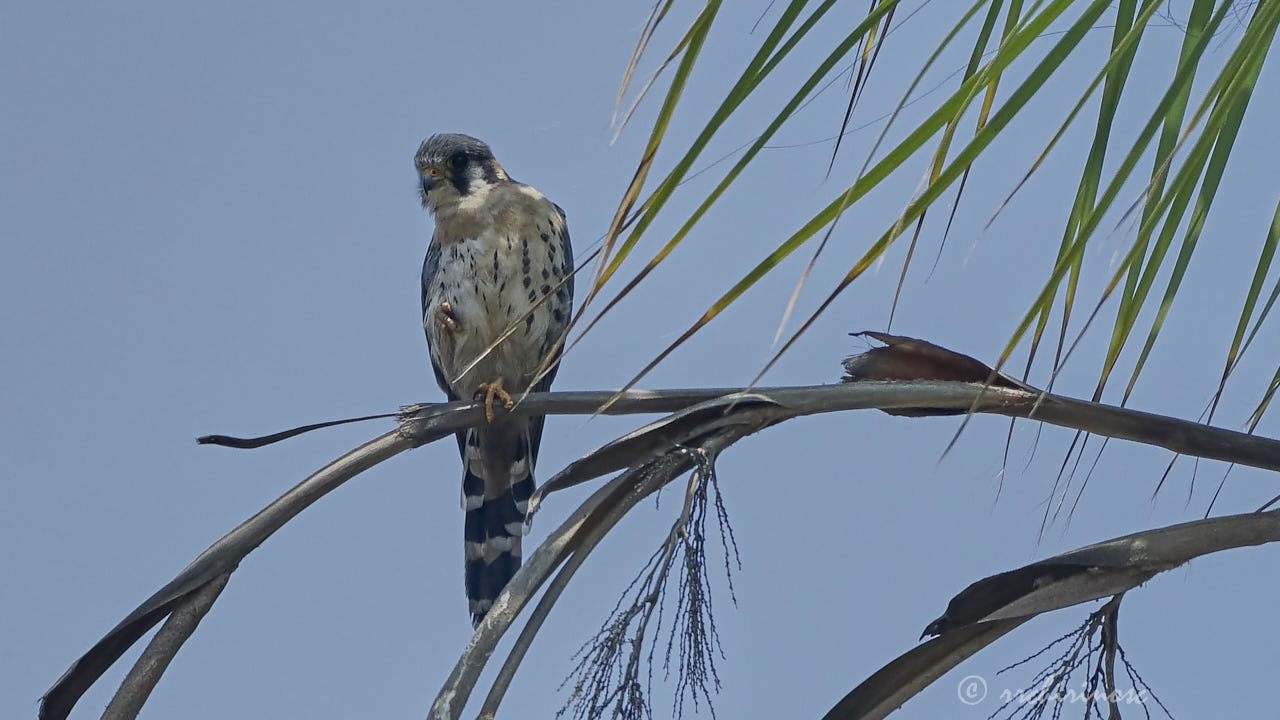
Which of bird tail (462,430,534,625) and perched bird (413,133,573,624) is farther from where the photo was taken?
bird tail (462,430,534,625)

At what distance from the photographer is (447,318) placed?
13.8 ft

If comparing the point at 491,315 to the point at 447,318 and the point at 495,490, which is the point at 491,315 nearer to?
the point at 447,318

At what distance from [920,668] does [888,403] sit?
390 millimetres

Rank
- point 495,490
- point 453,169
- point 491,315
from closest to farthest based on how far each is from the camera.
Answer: point 491,315
point 495,490
point 453,169

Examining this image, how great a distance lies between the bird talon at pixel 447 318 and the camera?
4215 millimetres

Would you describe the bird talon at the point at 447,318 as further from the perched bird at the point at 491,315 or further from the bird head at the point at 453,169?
the bird head at the point at 453,169

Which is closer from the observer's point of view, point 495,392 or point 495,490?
point 495,392

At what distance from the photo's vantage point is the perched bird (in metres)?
4.18

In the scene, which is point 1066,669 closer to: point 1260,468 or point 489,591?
point 1260,468

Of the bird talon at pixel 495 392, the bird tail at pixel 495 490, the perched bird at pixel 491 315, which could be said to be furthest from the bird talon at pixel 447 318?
the bird talon at pixel 495 392

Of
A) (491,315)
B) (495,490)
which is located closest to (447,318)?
(491,315)

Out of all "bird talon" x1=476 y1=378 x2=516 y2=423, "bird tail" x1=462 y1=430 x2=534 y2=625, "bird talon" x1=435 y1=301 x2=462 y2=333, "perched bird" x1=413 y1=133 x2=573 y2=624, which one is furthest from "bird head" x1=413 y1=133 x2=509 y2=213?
"bird talon" x1=476 y1=378 x2=516 y2=423

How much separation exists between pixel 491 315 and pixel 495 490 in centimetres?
67

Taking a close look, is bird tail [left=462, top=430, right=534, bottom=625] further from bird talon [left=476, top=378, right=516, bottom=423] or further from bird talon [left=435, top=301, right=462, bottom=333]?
bird talon [left=476, top=378, right=516, bottom=423]
